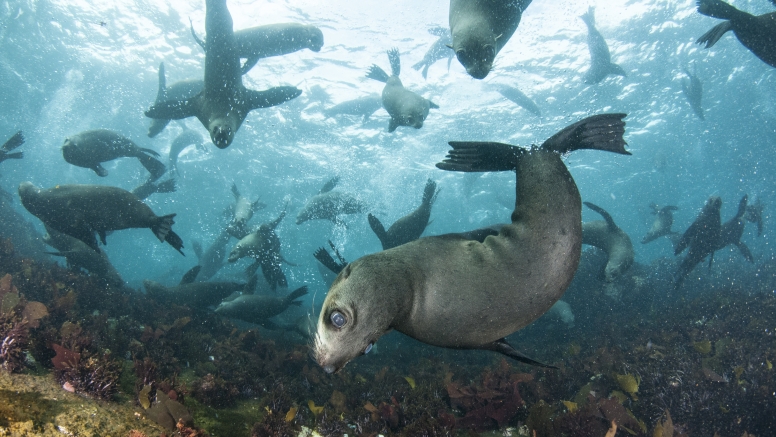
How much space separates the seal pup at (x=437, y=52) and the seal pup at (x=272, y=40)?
22.1 feet

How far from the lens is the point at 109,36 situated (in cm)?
1612

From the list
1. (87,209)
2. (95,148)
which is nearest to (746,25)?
(87,209)

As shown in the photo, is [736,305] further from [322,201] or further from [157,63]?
[157,63]

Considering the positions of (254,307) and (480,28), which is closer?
(480,28)

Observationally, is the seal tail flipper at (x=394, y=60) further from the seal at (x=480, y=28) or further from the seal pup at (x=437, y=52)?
the seal at (x=480, y=28)

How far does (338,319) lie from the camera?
4.95 feet

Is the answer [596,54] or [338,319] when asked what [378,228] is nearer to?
[338,319]

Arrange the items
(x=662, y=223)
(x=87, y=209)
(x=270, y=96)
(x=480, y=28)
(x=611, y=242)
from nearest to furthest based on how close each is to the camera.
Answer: (x=480, y=28), (x=87, y=209), (x=270, y=96), (x=611, y=242), (x=662, y=223)

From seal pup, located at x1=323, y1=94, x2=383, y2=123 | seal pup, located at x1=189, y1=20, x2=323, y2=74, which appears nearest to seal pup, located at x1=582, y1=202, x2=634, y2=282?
seal pup, located at x1=189, y1=20, x2=323, y2=74

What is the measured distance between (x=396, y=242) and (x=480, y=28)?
5.33 metres

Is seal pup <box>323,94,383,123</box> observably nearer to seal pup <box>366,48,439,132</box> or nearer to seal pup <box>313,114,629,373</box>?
seal pup <box>366,48,439,132</box>

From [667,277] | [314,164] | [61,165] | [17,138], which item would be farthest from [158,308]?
[61,165]

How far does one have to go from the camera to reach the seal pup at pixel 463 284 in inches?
61.0

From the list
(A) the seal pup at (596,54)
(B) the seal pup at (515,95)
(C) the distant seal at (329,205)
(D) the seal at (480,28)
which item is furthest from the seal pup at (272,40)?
(B) the seal pup at (515,95)
